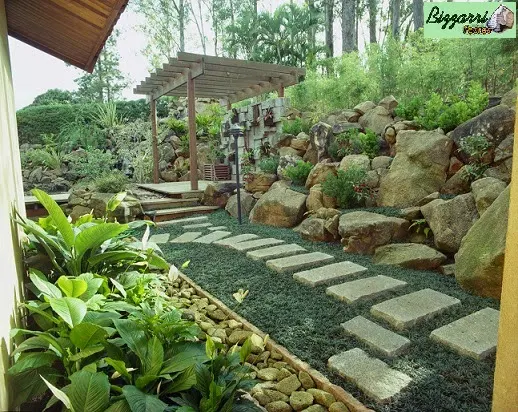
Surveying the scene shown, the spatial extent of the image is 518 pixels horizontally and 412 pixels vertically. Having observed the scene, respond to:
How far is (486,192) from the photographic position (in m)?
3.04

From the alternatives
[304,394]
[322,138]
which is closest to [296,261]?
[304,394]

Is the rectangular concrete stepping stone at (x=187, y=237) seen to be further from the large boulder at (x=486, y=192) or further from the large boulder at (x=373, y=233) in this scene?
the large boulder at (x=486, y=192)

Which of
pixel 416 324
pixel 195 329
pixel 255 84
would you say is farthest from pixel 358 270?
pixel 255 84

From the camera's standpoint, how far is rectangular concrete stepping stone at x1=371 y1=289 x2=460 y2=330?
7.04 ft

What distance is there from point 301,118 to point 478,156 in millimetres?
3927

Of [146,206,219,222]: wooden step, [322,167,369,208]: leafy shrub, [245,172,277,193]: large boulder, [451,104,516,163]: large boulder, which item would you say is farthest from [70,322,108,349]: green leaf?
[245,172,277,193]: large boulder

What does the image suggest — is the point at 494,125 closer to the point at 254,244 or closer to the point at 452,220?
the point at 452,220

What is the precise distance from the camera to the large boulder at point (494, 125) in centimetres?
372

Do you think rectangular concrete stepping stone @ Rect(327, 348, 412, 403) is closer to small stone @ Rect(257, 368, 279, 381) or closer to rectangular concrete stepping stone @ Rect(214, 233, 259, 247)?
small stone @ Rect(257, 368, 279, 381)

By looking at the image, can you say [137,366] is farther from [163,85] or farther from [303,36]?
[303,36]

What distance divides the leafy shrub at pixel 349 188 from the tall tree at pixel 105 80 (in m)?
15.2

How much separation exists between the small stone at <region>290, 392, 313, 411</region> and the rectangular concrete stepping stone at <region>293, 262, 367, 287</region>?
47.2 inches

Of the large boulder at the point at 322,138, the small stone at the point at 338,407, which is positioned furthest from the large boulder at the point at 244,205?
the small stone at the point at 338,407

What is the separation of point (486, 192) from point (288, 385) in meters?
2.47
